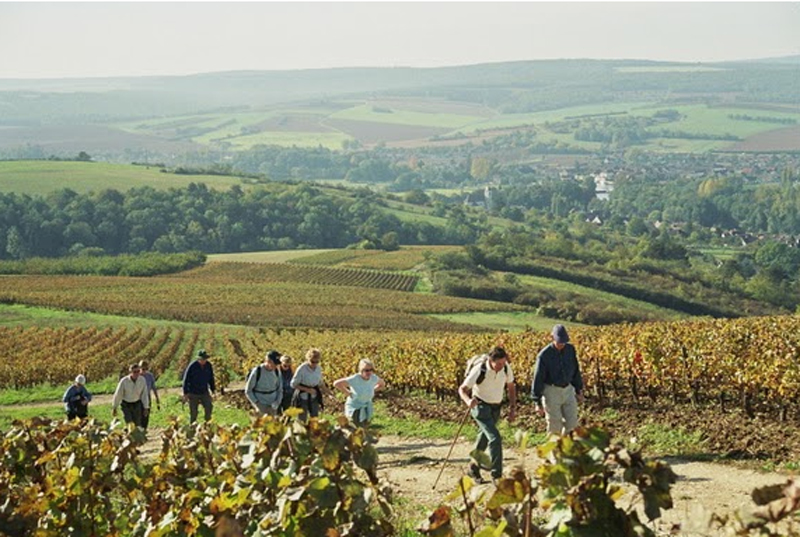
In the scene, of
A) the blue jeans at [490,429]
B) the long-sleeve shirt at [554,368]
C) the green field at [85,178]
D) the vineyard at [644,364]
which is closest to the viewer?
the blue jeans at [490,429]

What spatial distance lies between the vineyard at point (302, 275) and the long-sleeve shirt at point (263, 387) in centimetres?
7852

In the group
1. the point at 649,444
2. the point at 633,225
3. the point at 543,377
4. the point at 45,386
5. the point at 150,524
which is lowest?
the point at 633,225

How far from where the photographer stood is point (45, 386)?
Answer: 124 ft

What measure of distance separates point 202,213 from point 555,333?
14321 cm

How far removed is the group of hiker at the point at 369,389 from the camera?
12500 mm

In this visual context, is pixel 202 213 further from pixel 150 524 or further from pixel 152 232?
pixel 150 524

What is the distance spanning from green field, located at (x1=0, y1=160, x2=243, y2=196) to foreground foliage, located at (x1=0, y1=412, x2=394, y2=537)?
150 meters

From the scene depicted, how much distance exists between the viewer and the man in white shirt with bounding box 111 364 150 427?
17797 millimetres

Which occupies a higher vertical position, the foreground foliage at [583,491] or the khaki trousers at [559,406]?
the foreground foliage at [583,491]

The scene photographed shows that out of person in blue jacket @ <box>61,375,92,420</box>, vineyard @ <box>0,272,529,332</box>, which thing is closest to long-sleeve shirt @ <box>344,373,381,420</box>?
person in blue jacket @ <box>61,375,92,420</box>

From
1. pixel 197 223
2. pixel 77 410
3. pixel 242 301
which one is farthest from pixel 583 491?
pixel 197 223

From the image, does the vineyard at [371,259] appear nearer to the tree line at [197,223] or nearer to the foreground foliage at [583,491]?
the tree line at [197,223]

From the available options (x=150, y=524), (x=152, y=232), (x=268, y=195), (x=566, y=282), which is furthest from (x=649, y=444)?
(x=268, y=195)

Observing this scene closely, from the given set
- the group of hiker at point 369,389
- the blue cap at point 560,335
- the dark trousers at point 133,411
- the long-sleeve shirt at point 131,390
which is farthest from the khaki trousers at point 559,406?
the dark trousers at point 133,411
